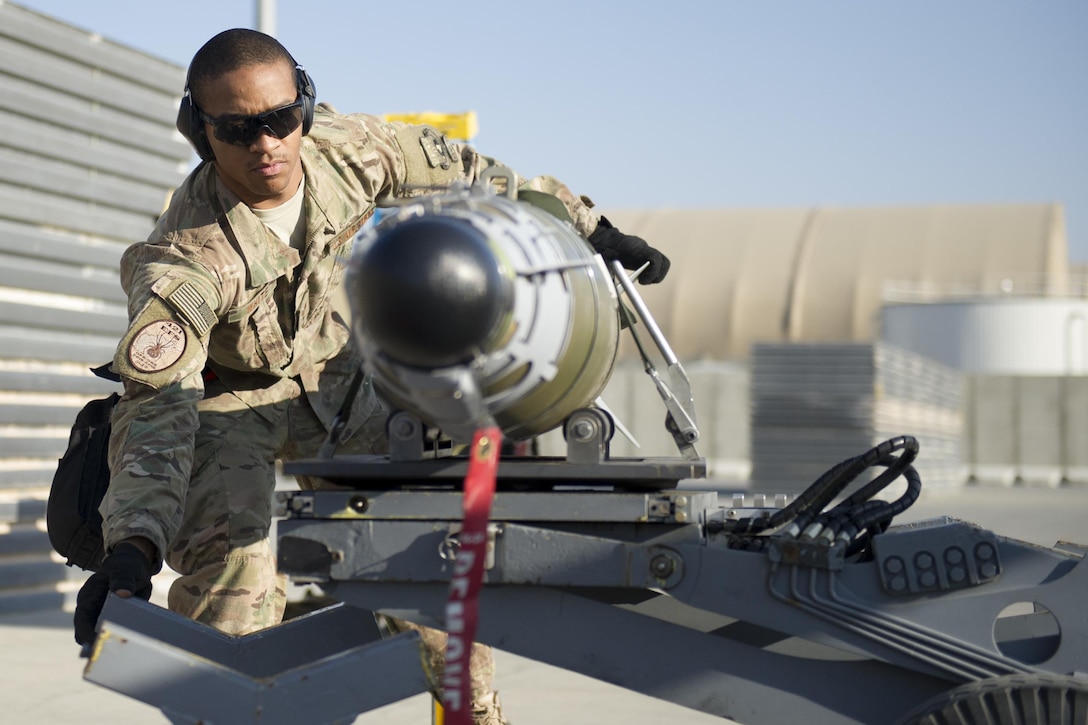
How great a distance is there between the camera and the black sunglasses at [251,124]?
2941 millimetres

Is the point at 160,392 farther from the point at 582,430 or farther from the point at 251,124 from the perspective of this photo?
the point at 582,430

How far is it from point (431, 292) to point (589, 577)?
611mm

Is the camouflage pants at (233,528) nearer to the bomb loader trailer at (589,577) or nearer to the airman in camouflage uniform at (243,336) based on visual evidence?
the airman in camouflage uniform at (243,336)

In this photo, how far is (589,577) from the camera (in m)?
2.31

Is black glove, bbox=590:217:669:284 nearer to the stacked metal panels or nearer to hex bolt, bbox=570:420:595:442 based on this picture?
hex bolt, bbox=570:420:595:442

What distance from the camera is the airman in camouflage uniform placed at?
283 centimetres

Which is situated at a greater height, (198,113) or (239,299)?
(198,113)

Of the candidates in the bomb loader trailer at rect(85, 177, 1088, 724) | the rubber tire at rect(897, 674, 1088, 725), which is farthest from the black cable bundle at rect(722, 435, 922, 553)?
the rubber tire at rect(897, 674, 1088, 725)

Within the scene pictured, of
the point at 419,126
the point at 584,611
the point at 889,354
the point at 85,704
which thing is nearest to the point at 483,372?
the point at 584,611

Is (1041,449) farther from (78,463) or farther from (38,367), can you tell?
(78,463)

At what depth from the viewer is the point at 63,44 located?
19.9 feet

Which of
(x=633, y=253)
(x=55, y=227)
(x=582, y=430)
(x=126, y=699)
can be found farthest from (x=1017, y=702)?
(x=55, y=227)

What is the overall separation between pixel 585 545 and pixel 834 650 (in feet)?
1.96

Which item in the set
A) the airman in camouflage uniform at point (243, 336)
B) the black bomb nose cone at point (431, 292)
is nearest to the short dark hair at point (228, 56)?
the airman in camouflage uniform at point (243, 336)
